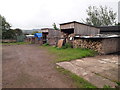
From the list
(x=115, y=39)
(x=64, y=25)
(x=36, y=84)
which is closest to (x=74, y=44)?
(x=64, y=25)

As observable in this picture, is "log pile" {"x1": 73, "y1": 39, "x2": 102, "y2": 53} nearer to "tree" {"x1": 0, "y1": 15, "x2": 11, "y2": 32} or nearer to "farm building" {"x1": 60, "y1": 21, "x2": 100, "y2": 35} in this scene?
"farm building" {"x1": 60, "y1": 21, "x2": 100, "y2": 35}

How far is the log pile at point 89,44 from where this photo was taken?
8.15 meters

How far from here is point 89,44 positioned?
9.09m

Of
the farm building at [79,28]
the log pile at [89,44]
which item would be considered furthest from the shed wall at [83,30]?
the log pile at [89,44]

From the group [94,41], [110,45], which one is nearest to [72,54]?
[94,41]

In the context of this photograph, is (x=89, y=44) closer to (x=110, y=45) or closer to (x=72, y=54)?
(x=110, y=45)

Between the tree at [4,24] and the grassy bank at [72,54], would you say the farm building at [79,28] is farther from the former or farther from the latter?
the tree at [4,24]

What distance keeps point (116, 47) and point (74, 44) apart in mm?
4224

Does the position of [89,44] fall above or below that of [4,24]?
below

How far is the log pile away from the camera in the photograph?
26.7 ft

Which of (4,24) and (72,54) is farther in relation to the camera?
(4,24)

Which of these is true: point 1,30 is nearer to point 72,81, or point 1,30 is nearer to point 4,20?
point 4,20

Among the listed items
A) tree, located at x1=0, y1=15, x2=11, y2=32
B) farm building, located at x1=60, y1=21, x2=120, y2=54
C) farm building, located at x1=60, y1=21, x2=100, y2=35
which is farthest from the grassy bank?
tree, located at x1=0, y1=15, x2=11, y2=32

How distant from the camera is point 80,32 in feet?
36.6
